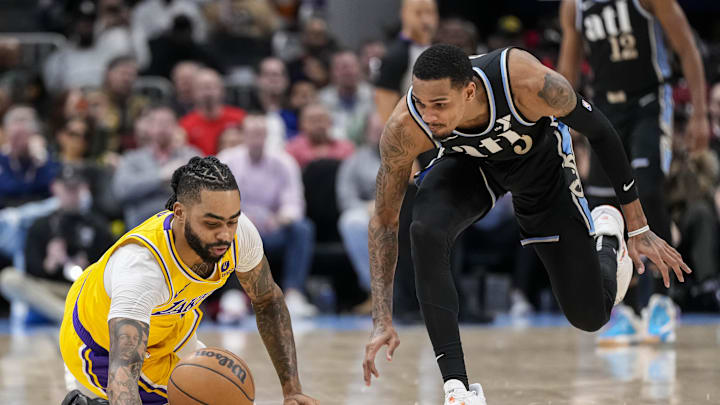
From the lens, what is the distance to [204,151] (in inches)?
364

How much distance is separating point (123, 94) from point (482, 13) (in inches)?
264

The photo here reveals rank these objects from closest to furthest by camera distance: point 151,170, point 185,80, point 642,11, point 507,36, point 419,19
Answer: point 642,11 → point 419,19 → point 151,170 → point 185,80 → point 507,36

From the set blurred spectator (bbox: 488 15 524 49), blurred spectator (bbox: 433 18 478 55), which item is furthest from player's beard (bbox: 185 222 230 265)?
blurred spectator (bbox: 488 15 524 49)

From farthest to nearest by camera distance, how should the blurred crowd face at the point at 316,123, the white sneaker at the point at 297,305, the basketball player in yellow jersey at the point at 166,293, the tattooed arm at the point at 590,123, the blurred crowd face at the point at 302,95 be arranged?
the blurred crowd face at the point at 302,95 → the blurred crowd face at the point at 316,123 → the white sneaker at the point at 297,305 → the tattooed arm at the point at 590,123 → the basketball player in yellow jersey at the point at 166,293

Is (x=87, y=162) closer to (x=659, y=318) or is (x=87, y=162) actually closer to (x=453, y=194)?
(x=659, y=318)

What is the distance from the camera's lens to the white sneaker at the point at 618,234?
4.37 metres

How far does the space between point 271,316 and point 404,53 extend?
11.1 ft

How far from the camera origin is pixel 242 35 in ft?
37.8

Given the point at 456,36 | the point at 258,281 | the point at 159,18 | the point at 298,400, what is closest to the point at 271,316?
the point at 258,281

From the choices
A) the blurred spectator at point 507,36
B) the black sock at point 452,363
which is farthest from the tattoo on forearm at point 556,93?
the blurred spectator at point 507,36

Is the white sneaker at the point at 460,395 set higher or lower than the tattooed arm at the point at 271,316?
lower

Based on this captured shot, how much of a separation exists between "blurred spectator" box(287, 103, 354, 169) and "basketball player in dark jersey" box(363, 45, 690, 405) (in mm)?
5297

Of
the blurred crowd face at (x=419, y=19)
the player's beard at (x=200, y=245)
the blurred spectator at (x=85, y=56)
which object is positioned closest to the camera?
the player's beard at (x=200, y=245)

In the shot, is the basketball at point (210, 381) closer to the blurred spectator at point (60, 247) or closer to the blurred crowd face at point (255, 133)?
the blurred spectator at point (60, 247)
